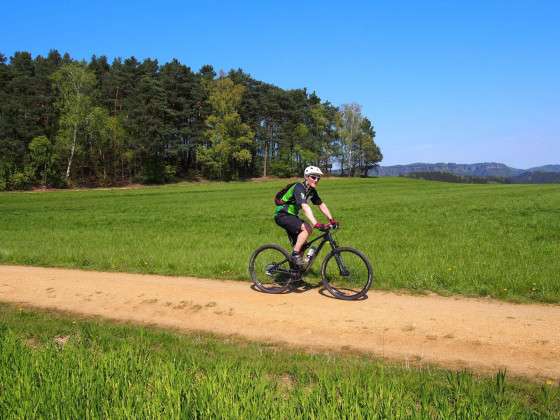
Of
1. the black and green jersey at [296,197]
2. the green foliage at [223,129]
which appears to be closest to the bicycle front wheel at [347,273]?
the black and green jersey at [296,197]

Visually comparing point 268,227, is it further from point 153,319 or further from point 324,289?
point 153,319

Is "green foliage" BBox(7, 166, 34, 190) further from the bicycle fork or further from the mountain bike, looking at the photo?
the bicycle fork

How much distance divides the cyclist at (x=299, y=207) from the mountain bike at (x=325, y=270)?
21cm

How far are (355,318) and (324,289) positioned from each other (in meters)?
2.00

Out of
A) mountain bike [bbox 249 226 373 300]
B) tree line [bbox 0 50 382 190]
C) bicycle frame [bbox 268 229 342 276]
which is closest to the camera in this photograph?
mountain bike [bbox 249 226 373 300]

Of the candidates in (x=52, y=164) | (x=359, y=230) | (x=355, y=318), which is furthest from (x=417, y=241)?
(x=52, y=164)

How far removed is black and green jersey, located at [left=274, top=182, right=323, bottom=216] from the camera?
8.45 m

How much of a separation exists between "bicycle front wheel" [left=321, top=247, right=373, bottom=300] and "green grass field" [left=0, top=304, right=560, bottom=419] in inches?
113

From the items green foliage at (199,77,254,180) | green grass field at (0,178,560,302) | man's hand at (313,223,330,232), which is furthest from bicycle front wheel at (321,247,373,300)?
green foliage at (199,77,254,180)

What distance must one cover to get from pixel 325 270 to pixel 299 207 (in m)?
1.36

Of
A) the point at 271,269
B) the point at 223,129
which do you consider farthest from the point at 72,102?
the point at 271,269

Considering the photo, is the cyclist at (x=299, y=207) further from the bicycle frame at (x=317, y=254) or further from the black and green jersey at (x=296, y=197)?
the bicycle frame at (x=317, y=254)

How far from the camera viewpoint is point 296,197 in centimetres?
845

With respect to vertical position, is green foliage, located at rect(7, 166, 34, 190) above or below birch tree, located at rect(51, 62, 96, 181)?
below
